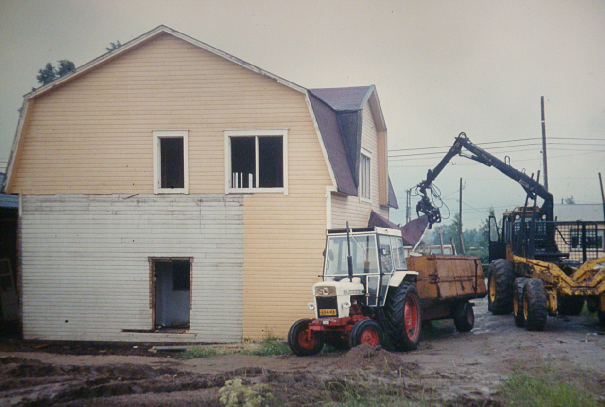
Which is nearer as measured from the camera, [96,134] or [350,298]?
[350,298]

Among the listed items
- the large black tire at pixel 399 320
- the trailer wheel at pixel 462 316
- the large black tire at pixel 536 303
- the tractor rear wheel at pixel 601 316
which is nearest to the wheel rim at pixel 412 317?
the large black tire at pixel 399 320

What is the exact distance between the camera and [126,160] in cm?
1723

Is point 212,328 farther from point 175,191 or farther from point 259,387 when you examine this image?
point 259,387

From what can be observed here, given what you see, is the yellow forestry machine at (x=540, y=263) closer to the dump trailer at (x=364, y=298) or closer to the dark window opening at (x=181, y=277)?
the dump trailer at (x=364, y=298)

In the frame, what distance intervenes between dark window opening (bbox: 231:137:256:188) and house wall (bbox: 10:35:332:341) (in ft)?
2.24

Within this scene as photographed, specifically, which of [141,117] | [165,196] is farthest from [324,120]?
[141,117]

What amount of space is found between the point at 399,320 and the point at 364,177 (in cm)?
784

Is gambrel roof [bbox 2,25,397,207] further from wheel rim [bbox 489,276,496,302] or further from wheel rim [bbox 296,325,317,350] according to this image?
wheel rim [bbox 489,276,496,302]

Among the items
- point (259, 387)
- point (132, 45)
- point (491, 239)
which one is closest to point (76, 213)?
point (132, 45)

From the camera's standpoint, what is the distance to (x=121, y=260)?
56.3 ft

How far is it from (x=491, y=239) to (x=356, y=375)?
1413 centimetres

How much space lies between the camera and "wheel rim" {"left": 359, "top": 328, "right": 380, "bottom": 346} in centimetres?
1309

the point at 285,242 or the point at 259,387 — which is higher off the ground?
the point at 285,242

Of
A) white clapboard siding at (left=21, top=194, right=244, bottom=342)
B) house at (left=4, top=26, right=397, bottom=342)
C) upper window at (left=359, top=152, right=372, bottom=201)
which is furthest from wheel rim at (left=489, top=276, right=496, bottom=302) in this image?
white clapboard siding at (left=21, top=194, right=244, bottom=342)
